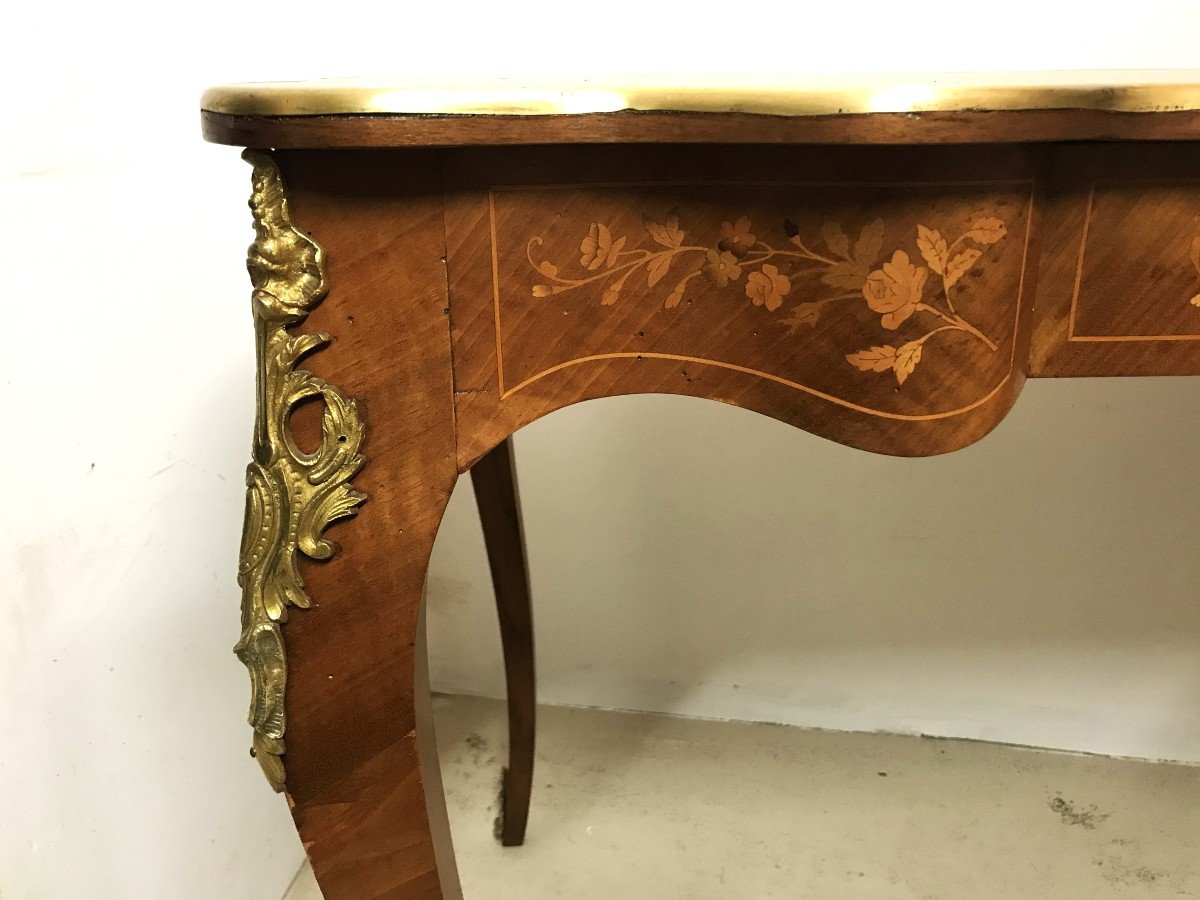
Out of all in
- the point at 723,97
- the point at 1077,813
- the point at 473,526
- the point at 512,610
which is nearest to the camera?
the point at 723,97

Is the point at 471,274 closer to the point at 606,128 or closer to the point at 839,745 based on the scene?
the point at 606,128

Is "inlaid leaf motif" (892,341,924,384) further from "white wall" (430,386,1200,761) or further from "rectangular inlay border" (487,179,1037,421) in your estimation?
"white wall" (430,386,1200,761)

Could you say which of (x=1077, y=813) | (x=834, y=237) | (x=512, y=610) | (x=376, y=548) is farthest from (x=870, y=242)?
(x=1077, y=813)

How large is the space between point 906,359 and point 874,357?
0.05ft

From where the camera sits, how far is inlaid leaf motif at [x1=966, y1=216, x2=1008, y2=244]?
49cm

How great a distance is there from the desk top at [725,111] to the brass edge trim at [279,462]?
5 cm

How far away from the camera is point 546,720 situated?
4.54 ft

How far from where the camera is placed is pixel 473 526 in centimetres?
135

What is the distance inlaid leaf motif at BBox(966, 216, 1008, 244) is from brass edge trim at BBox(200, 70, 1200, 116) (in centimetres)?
6

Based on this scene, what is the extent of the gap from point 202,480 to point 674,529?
58cm

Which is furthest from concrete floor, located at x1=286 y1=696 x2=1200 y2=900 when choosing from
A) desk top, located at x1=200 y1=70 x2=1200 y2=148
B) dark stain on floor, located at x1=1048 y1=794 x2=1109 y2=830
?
desk top, located at x1=200 y1=70 x2=1200 y2=148

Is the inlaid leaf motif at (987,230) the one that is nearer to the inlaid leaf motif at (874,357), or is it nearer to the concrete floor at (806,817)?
the inlaid leaf motif at (874,357)

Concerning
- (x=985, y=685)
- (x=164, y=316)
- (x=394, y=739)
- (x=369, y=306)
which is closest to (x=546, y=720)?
(x=985, y=685)

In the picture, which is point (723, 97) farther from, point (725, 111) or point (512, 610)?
point (512, 610)
